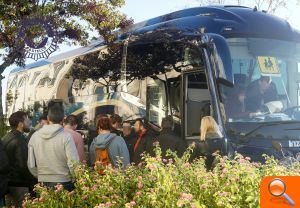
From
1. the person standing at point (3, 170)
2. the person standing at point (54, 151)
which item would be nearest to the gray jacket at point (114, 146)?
the person standing at point (54, 151)

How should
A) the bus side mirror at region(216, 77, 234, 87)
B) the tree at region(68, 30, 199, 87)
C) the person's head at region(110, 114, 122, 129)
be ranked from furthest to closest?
1. the person's head at region(110, 114, 122, 129)
2. the tree at region(68, 30, 199, 87)
3. the bus side mirror at region(216, 77, 234, 87)

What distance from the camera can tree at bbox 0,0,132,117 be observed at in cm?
1387

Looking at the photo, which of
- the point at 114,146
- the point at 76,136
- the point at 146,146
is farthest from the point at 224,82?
the point at 76,136

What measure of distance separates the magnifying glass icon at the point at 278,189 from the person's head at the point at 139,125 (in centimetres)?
679

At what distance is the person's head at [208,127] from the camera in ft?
28.0

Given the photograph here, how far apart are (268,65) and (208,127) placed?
152 centimetres

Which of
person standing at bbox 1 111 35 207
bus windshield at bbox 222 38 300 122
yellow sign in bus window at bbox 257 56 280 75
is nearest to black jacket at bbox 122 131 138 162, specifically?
bus windshield at bbox 222 38 300 122

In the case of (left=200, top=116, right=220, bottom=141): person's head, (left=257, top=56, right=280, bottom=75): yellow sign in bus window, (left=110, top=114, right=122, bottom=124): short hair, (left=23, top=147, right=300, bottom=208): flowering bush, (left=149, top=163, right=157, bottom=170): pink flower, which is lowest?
(left=23, top=147, right=300, bottom=208): flowering bush

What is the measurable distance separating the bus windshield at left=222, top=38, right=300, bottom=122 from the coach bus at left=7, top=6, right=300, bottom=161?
2 centimetres

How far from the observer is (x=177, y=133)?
354 inches

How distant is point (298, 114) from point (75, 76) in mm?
5600

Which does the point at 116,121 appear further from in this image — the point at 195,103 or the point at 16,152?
the point at 16,152

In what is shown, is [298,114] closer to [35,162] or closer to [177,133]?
[177,133]

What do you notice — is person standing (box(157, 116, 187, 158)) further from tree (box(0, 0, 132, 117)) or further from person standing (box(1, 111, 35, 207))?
tree (box(0, 0, 132, 117))
